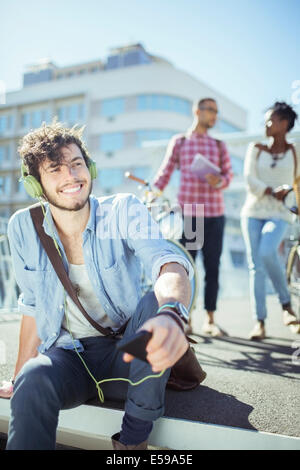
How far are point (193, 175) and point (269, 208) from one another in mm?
751

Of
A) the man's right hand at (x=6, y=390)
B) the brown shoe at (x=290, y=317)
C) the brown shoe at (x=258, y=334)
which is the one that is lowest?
the brown shoe at (x=258, y=334)

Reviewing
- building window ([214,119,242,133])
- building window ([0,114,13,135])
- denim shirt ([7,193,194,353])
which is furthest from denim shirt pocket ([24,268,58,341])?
building window ([0,114,13,135])

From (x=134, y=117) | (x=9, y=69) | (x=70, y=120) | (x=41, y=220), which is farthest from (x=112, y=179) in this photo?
(x=41, y=220)

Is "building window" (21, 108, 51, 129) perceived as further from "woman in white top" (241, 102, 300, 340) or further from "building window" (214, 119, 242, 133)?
"woman in white top" (241, 102, 300, 340)

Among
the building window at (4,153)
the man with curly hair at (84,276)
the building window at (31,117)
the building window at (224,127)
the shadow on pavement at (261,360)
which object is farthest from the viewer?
the building window at (4,153)

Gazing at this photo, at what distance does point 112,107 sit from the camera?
103 feet

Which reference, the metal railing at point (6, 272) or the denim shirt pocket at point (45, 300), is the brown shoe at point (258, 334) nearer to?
the denim shirt pocket at point (45, 300)

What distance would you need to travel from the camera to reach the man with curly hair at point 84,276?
1327 millimetres

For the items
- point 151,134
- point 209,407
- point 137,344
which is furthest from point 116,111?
point 137,344

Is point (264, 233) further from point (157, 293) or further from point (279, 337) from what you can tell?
point (157, 293)

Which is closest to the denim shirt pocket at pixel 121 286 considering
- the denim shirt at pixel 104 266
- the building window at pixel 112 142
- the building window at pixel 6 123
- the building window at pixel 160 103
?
the denim shirt at pixel 104 266

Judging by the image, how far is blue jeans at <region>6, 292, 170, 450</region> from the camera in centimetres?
114

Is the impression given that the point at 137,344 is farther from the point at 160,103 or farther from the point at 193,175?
the point at 160,103

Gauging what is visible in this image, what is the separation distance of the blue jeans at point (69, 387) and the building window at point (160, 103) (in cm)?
2992
